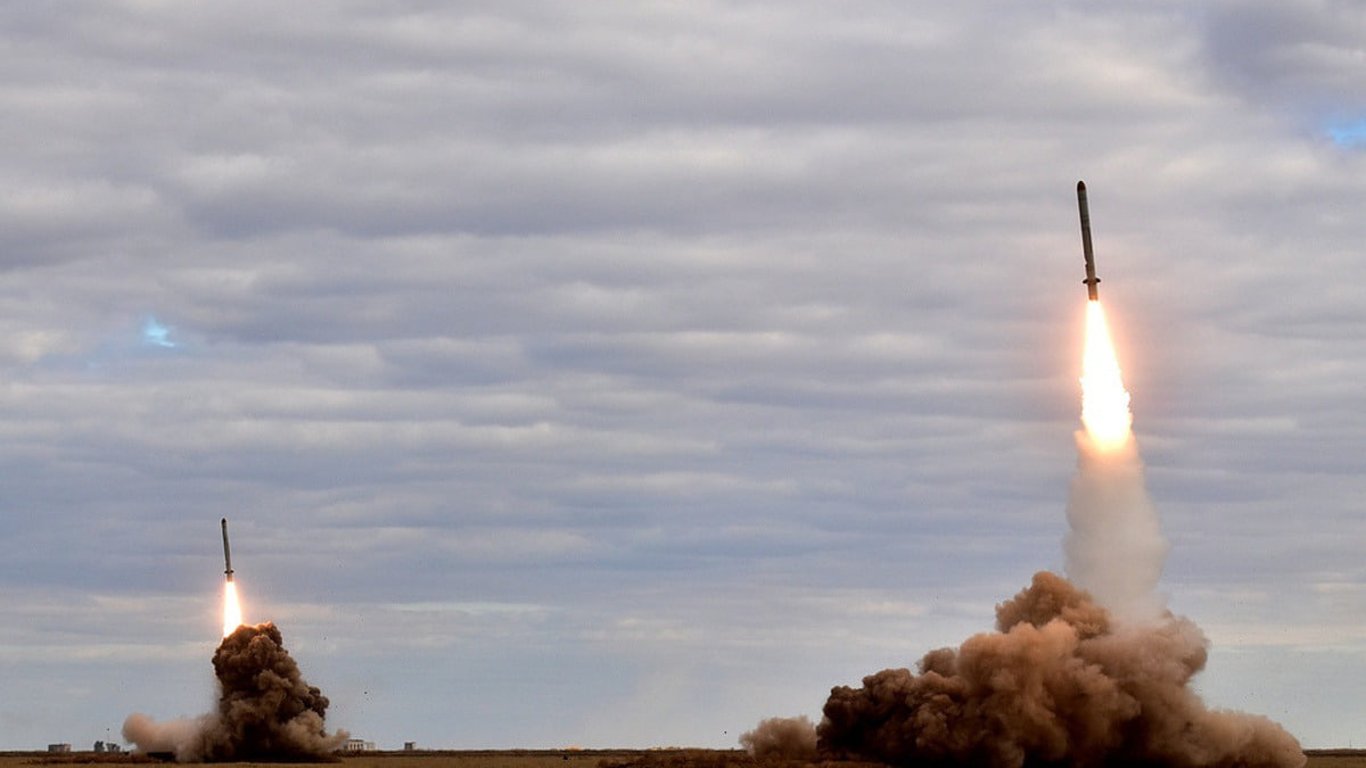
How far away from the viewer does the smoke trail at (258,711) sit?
176m

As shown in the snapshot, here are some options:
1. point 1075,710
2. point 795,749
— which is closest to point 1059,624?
point 1075,710

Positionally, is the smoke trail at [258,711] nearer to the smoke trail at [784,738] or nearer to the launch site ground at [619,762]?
the launch site ground at [619,762]

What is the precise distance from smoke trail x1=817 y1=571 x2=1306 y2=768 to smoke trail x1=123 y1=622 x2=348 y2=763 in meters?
56.3

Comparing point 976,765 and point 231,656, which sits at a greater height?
point 231,656

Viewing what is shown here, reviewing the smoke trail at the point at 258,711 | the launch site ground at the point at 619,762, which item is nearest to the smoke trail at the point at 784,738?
the launch site ground at the point at 619,762

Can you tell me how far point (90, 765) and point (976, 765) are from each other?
7357 centimetres

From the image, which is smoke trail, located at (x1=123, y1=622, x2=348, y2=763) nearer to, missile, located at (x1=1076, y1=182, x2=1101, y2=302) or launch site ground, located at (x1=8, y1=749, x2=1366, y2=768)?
launch site ground, located at (x1=8, y1=749, x2=1366, y2=768)

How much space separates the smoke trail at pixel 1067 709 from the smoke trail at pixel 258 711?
56.3m

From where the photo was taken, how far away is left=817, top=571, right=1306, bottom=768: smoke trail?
418 feet

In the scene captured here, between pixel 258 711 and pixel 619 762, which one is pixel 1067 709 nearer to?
pixel 619 762

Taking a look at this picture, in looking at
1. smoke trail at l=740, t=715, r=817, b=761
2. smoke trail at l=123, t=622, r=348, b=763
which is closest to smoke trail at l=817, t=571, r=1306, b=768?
smoke trail at l=740, t=715, r=817, b=761

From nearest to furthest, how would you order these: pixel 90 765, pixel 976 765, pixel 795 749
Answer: pixel 976 765 → pixel 795 749 → pixel 90 765

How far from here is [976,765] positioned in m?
128

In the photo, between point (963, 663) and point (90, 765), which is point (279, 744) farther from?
point (963, 663)
